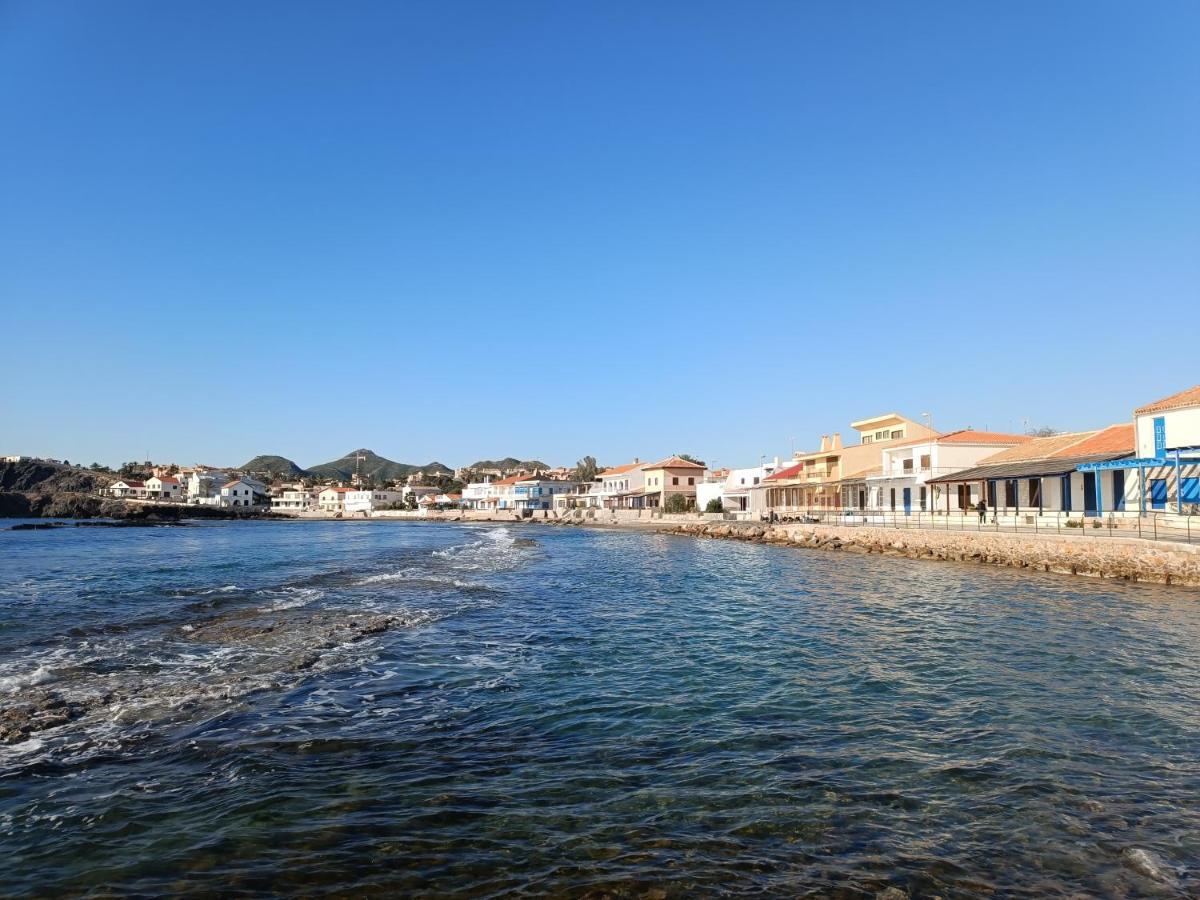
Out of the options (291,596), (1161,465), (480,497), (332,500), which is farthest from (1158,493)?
(332,500)

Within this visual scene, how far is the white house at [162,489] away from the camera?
147 m

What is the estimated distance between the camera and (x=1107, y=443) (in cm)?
3797

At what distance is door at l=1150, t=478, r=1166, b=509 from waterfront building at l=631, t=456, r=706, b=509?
197 feet

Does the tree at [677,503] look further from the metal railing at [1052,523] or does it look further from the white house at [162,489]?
the white house at [162,489]

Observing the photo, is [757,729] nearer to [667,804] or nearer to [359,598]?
[667,804]

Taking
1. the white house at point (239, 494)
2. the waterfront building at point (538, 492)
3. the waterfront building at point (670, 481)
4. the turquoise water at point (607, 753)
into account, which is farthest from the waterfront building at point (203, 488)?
the turquoise water at point (607, 753)

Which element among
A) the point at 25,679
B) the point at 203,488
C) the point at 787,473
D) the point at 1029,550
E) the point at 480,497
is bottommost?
the point at 25,679

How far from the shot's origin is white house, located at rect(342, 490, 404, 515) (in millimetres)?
146625

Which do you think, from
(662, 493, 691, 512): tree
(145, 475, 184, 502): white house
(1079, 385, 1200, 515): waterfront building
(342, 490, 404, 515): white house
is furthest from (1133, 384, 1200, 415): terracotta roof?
(145, 475, 184, 502): white house

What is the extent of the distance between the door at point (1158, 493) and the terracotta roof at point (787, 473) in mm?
37005

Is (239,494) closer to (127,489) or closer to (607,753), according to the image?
(127,489)

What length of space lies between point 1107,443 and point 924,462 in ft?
45.0

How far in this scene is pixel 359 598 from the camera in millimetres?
22078

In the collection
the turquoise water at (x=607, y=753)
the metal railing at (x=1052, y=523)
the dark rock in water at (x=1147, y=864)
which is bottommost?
the turquoise water at (x=607, y=753)
